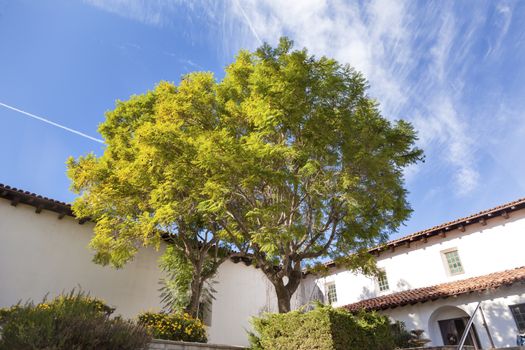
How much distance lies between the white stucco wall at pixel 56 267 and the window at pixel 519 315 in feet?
57.3

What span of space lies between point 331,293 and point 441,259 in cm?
867

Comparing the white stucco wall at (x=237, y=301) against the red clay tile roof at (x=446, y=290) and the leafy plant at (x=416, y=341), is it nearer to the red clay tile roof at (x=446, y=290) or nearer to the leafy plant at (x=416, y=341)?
the red clay tile roof at (x=446, y=290)

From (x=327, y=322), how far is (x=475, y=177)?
14.1 metres

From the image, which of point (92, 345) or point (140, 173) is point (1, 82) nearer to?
point (140, 173)

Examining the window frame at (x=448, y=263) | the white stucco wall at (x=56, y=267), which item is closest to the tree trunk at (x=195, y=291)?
the white stucco wall at (x=56, y=267)

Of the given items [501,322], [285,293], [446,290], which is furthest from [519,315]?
[285,293]

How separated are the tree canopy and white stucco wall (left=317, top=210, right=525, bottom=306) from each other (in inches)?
187

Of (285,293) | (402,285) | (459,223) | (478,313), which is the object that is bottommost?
(478,313)

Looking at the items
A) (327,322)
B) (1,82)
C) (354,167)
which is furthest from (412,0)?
(1,82)

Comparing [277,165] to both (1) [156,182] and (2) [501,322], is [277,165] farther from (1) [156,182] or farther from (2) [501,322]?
(2) [501,322]

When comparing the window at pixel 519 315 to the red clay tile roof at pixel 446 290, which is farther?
the red clay tile roof at pixel 446 290

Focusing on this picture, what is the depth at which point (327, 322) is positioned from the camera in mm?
9430

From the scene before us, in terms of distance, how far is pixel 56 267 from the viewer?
52.2 ft

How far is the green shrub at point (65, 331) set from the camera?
6.07m
